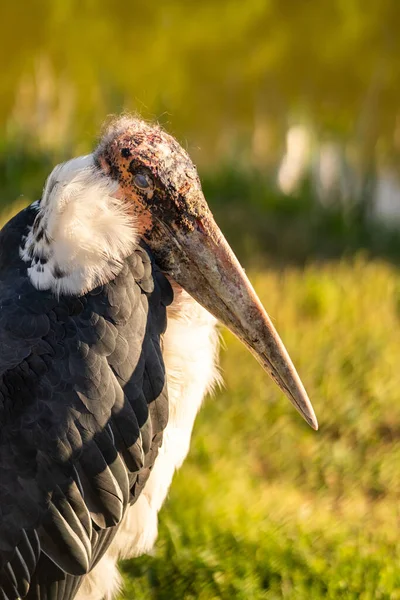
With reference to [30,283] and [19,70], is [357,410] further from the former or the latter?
[19,70]

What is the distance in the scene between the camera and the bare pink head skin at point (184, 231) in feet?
8.29

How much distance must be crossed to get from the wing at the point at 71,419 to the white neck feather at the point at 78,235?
4 cm

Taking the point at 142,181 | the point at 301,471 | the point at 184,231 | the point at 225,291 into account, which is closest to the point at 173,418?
the point at 225,291

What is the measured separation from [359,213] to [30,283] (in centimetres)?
473

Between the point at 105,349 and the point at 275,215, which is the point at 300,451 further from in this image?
the point at 275,215

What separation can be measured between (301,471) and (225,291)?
1.80 meters

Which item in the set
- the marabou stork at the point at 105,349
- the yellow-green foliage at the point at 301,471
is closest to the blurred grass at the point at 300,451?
the yellow-green foliage at the point at 301,471

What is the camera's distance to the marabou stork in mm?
2279

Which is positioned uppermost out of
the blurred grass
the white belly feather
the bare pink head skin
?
the bare pink head skin

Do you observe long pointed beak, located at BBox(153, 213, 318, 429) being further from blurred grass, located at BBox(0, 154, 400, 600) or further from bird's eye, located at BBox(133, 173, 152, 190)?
blurred grass, located at BBox(0, 154, 400, 600)

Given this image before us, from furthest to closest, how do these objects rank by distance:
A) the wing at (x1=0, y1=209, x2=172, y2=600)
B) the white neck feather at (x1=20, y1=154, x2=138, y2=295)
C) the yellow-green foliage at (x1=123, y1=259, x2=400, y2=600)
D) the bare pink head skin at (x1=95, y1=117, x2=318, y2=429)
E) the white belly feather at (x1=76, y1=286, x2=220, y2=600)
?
the yellow-green foliage at (x1=123, y1=259, x2=400, y2=600) → the white belly feather at (x1=76, y1=286, x2=220, y2=600) → the bare pink head skin at (x1=95, y1=117, x2=318, y2=429) → the white neck feather at (x1=20, y1=154, x2=138, y2=295) → the wing at (x1=0, y1=209, x2=172, y2=600)

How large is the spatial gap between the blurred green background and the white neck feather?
29 cm

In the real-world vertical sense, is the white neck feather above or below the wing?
above

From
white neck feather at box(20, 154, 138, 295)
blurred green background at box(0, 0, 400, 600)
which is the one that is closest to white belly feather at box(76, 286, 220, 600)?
white neck feather at box(20, 154, 138, 295)
